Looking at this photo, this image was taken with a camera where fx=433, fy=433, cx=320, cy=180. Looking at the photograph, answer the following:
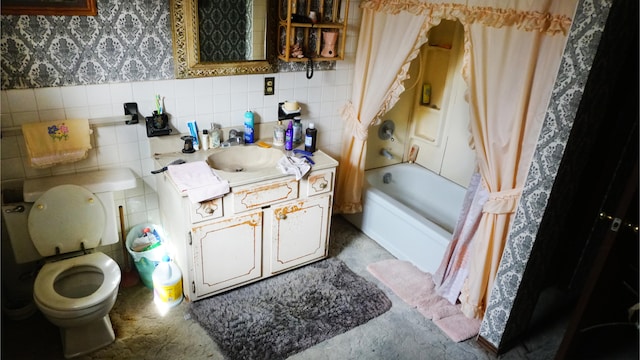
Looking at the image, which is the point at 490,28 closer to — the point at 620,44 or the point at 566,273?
the point at 620,44

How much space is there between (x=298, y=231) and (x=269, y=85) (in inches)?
37.9

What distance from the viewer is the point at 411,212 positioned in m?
3.00

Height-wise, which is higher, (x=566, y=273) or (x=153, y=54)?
(x=153, y=54)

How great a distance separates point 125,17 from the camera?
2211mm

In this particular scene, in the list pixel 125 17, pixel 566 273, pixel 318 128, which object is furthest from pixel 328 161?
pixel 566 273

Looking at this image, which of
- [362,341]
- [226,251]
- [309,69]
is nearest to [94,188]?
[226,251]

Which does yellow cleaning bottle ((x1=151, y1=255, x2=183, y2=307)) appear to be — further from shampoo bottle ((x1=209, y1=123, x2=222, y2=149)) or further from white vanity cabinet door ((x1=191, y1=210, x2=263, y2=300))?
shampoo bottle ((x1=209, y1=123, x2=222, y2=149))

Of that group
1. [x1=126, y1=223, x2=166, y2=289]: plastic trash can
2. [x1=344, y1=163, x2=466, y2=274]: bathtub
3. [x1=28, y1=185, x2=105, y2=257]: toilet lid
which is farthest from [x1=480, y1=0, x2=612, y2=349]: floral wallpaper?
[x1=28, y1=185, x2=105, y2=257]: toilet lid

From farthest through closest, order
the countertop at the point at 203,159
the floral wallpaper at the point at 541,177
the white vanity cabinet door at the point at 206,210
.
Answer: the countertop at the point at 203,159 → the white vanity cabinet door at the point at 206,210 → the floral wallpaper at the point at 541,177

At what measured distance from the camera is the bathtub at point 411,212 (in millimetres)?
2900

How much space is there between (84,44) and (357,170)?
1888mm

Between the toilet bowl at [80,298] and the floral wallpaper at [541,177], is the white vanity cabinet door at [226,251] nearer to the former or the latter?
the toilet bowl at [80,298]

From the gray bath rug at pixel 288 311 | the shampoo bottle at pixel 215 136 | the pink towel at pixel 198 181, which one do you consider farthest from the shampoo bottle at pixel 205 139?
the gray bath rug at pixel 288 311

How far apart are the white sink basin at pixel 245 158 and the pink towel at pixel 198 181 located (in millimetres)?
253
